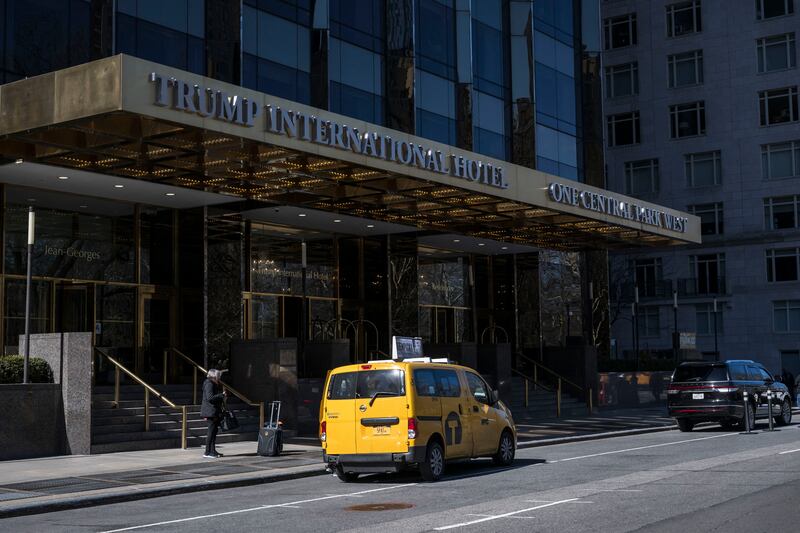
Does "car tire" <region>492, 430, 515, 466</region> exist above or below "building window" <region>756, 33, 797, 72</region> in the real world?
below

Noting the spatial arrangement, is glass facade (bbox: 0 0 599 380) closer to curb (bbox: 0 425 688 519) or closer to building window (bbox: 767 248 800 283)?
curb (bbox: 0 425 688 519)

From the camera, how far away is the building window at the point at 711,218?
219ft

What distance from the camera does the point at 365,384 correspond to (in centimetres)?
1716

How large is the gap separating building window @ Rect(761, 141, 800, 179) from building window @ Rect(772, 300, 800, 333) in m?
8.04

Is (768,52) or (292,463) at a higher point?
(768,52)

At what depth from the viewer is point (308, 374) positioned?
91.0ft

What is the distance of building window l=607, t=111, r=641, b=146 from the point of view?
71.3 meters

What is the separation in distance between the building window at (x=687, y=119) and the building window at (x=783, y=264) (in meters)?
9.48

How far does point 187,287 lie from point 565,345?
18.2 metres

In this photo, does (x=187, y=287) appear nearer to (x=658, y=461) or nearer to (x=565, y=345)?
(x=658, y=461)

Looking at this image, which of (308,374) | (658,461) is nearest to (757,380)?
(658,461)

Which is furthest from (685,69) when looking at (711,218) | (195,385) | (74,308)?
(74,308)

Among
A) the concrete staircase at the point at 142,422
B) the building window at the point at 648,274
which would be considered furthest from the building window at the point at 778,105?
the concrete staircase at the point at 142,422

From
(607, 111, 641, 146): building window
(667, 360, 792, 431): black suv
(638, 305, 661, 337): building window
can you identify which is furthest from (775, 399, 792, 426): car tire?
(607, 111, 641, 146): building window
